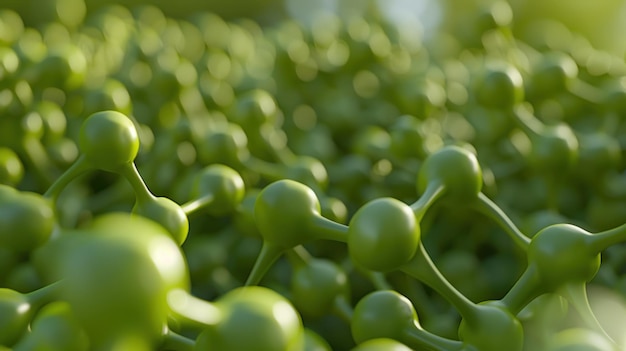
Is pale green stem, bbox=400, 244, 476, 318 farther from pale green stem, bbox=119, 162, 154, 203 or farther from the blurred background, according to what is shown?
the blurred background

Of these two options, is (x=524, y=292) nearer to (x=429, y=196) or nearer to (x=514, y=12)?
(x=429, y=196)

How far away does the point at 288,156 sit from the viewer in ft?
0.75

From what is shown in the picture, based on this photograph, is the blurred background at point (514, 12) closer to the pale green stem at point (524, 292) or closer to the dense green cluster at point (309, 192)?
the dense green cluster at point (309, 192)

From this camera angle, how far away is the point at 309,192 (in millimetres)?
150

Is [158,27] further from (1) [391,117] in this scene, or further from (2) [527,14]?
(2) [527,14]

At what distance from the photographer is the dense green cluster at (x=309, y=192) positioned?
0.36ft

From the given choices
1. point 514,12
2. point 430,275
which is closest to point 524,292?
point 430,275

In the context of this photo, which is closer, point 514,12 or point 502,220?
point 502,220

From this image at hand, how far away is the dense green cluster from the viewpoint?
0.36 feet

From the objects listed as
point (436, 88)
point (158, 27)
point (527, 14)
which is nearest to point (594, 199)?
point (436, 88)

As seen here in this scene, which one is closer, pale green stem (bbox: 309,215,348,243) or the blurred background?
pale green stem (bbox: 309,215,348,243)

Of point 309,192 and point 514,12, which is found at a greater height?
point 309,192

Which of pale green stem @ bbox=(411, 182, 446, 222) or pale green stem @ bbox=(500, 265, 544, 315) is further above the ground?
pale green stem @ bbox=(411, 182, 446, 222)

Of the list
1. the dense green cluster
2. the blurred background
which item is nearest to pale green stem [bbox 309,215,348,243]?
the dense green cluster
